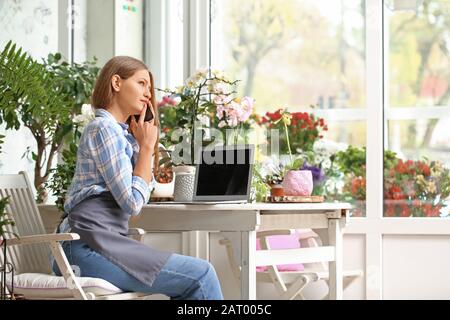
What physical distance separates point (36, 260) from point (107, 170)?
788mm

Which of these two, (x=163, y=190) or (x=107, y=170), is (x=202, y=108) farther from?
(x=107, y=170)

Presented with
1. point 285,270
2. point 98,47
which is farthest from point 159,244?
point 98,47

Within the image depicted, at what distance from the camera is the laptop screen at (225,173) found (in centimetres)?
345

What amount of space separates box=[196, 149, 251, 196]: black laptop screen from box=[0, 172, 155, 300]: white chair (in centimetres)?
29

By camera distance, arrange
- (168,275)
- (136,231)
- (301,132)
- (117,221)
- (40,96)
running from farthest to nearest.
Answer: (301,132) < (40,96) < (136,231) < (117,221) < (168,275)

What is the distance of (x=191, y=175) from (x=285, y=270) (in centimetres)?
113

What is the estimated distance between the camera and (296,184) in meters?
3.80

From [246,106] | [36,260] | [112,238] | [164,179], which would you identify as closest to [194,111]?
[246,106]

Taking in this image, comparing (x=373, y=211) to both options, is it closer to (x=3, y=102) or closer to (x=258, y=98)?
(x=258, y=98)

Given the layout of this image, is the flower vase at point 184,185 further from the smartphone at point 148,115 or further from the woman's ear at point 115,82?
the woman's ear at point 115,82

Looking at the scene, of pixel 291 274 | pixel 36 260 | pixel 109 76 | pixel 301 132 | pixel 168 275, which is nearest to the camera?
pixel 168 275

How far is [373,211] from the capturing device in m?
4.73

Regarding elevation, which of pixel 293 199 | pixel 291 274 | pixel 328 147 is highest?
pixel 328 147

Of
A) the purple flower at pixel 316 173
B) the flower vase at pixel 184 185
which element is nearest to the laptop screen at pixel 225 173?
the flower vase at pixel 184 185
